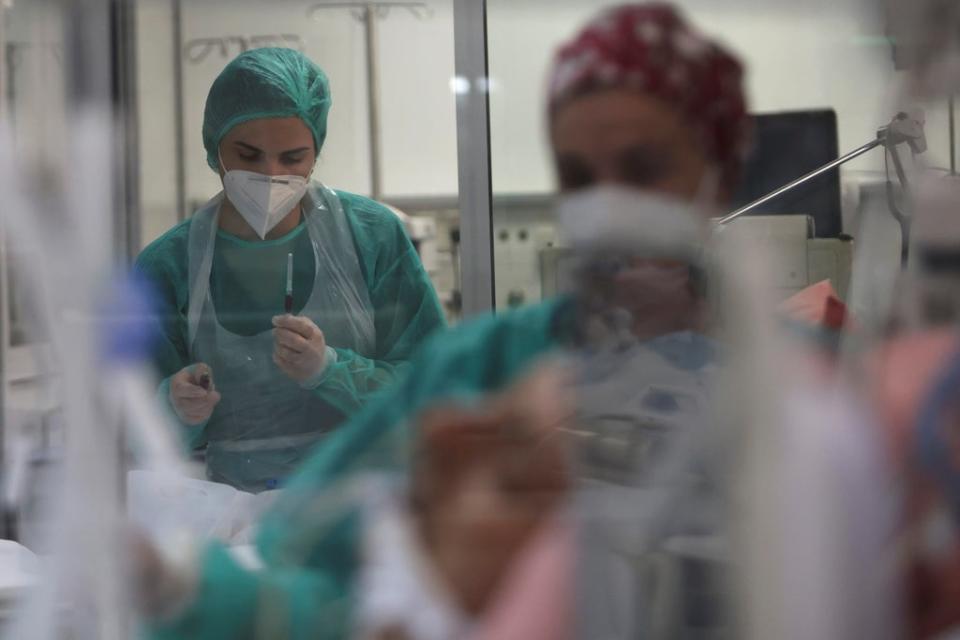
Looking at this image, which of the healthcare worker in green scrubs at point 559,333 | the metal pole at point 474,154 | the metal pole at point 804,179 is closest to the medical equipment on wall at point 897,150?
the metal pole at point 804,179

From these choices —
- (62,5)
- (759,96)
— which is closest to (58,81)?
(62,5)

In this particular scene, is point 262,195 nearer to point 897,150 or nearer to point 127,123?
point 127,123

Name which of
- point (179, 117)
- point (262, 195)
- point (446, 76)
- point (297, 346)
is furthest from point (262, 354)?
point (446, 76)

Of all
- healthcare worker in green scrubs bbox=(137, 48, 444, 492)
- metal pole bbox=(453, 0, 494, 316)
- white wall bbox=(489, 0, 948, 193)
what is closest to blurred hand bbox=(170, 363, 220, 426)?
healthcare worker in green scrubs bbox=(137, 48, 444, 492)

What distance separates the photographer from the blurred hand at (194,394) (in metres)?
1.37

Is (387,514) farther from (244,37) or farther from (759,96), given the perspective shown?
(244,37)

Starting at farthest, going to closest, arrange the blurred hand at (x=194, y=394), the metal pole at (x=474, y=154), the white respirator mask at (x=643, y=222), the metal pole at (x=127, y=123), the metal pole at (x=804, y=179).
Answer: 1. the metal pole at (x=474, y=154)
2. the blurred hand at (x=194, y=394)
3. the metal pole at (x=127, y=123)
4. the metal pole at (x=804, y=179)
5. the white respirator mask at (x=643, y=222)

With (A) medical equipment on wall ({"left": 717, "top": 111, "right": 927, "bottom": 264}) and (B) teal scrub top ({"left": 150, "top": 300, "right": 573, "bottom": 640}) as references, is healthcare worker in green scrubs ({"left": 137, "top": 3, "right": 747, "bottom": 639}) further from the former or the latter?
(A) medical equipment on wall ({"left": 717, "top": 111, "right": 927, "bottom": 264})

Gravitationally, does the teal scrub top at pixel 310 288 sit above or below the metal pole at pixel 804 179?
below

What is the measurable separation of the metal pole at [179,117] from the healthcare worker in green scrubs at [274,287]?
0.11ft

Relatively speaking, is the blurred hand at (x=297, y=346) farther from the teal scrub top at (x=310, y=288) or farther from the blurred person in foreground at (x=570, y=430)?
the blurred person in foreground at (x=570, y=430)

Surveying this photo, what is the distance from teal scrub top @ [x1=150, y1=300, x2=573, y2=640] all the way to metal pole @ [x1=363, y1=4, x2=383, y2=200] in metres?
0.64

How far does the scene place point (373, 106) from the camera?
166cm

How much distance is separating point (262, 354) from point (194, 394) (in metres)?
0.12
